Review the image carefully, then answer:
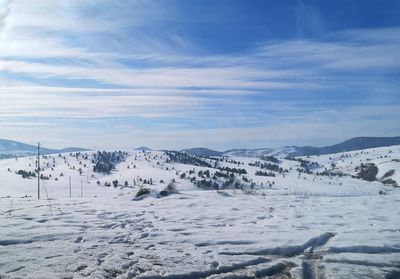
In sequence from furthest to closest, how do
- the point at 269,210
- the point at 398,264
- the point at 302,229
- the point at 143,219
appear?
the point at 269,210 < the point at 143,219 < the point at 302,229 < the point at 398,264

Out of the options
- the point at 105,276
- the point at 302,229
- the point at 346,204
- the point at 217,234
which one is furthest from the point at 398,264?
the point at 346,204

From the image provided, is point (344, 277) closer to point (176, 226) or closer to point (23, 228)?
point (176, 226)

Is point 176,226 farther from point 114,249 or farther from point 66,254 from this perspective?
point 66,254

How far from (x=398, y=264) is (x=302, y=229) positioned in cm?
399

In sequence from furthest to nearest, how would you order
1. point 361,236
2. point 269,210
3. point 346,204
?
point 346,204 → point 269,210 → point 361,236

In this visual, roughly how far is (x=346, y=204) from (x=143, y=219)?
1121cm

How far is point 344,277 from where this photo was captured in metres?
8.84

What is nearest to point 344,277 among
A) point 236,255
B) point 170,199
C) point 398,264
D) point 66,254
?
point 398,264

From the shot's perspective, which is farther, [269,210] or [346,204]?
[346,204]

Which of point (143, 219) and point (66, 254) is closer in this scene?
point (66, 254)

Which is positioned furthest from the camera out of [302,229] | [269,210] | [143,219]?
[269,210]

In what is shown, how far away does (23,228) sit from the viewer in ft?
44.5

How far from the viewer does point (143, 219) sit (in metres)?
15.5

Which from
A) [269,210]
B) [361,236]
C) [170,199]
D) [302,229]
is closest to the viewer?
[361,236]
